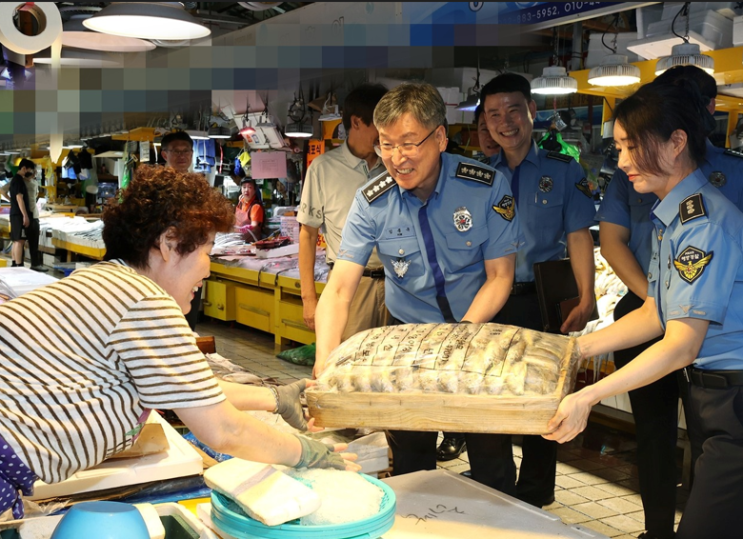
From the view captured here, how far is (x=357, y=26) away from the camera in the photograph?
18.5 ft

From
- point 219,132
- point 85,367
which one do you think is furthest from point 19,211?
point 85,367

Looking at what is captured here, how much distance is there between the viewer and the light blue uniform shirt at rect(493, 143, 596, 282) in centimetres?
362

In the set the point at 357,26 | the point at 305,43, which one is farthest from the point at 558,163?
the point at 305,43

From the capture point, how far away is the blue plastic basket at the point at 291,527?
4.61ft

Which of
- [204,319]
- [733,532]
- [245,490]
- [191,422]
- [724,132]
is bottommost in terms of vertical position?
[204,319]

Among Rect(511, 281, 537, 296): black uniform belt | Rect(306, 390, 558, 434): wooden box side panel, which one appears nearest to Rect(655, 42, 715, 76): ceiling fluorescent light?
Rect(511, 281, 537, 296): black uniform belt

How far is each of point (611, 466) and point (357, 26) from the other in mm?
3522

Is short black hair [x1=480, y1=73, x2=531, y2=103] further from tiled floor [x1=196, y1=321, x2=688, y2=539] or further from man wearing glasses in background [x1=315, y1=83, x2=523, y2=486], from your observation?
tiled floor [x1=196, y1=321, x2=688, y2=539]

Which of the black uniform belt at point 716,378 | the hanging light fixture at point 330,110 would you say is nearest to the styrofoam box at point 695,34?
the black uniform belt at point 716,378

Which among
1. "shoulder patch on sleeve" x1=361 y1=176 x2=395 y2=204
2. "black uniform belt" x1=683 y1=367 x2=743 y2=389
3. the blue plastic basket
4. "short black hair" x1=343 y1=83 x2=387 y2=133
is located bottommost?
the blue plastic basket

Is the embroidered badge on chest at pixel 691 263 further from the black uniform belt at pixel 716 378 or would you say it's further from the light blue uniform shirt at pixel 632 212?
the light blue uniform shirt at pixel 632 212

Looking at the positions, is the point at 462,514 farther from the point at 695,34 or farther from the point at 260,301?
the point at 260,301

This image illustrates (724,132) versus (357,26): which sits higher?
(357,26)

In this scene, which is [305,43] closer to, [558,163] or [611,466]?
[558,163]
